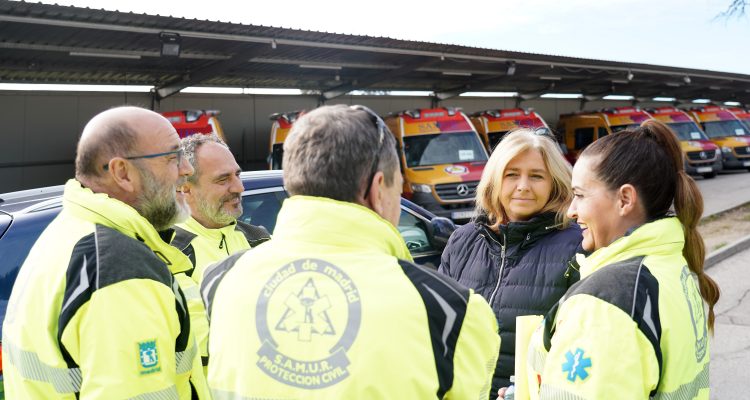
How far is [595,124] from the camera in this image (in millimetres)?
23656

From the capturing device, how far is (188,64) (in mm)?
16531

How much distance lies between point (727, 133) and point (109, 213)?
28.4m

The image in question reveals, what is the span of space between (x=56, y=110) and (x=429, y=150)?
945cm

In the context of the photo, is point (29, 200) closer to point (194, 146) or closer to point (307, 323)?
point (194, 146)

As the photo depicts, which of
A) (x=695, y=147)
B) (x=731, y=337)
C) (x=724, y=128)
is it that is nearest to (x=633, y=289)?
(x=731, y=337)

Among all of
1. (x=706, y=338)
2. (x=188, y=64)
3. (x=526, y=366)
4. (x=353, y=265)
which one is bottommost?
(x=526, y=366)

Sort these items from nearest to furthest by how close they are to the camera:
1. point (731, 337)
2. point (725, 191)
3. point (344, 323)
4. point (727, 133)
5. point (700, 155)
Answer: point (344, 323), point (731, 337), point (725, 191), point (700, 155), point (727, 133)

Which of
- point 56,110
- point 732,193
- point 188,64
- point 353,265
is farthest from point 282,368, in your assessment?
point 732,193

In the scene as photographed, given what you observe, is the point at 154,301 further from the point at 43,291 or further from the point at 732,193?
the point at 732,193

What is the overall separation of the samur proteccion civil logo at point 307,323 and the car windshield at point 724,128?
2818 centimetres

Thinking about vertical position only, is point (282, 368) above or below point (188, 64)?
below

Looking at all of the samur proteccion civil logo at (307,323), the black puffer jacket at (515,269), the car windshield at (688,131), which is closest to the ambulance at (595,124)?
the car windshield at (688,131)

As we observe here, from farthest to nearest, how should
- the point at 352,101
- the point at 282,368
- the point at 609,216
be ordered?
the point at 352,101 → the point at 609,216 → the point at 282,368

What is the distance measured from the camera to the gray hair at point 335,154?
156cm
